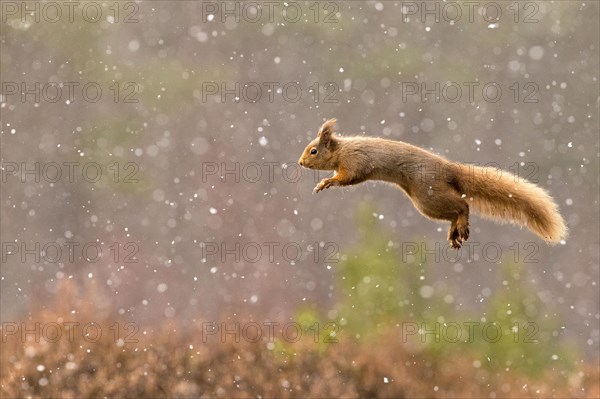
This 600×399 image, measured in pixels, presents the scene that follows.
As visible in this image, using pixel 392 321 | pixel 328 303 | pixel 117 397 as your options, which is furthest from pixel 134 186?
pixel 392 321

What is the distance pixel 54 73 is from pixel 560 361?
781 cm

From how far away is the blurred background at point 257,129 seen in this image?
10891mm

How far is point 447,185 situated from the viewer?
164 cm

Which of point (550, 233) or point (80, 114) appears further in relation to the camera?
point (80, 114)

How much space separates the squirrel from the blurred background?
8.65 m

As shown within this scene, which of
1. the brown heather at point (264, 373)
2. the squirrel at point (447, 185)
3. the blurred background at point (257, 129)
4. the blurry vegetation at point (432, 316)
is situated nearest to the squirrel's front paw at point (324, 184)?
the squirrel at point (447, 185)

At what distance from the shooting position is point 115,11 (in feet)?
36.7

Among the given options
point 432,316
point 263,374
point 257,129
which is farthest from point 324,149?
point 257,129

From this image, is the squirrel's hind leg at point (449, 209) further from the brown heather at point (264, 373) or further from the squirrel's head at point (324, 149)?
the brown heather at point (264, 373)

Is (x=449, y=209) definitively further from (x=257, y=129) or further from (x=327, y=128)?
(x=257, y=129)

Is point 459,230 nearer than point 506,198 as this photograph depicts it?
Yes

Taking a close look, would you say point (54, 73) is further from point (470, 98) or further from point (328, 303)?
point (470, 98)

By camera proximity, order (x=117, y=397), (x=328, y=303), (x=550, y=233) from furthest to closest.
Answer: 1. (x=328, y=303)
2. (x=117, y=397)
3. (x=550, y=233)

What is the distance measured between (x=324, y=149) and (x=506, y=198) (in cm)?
43
